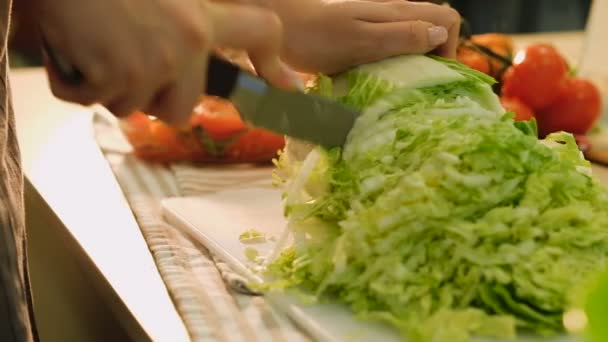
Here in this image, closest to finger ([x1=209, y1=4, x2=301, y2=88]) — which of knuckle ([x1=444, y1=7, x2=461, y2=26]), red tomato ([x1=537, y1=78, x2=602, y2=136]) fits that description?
knuckle ([x1=444, y1=7, x2=461, y2=26])

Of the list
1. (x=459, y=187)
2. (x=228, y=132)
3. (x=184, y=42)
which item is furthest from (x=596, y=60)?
(x=184, y=42)

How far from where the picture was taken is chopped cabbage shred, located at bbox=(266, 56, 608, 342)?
777 millimetres

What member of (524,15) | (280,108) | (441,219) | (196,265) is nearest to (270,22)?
(280,108)

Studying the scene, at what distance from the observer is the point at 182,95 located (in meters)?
0.68

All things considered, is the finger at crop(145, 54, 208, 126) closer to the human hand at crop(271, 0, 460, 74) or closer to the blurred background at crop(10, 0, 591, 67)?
the human hand at crop(271, 0, 460, 74)

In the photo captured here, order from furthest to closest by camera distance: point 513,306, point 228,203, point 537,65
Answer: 1. point 537,65
2. point 228,203
3. point 513,306

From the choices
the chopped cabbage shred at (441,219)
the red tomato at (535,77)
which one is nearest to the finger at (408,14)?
the chopped cabbage shred at (441,219)

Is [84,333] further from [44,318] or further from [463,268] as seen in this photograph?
[463,268]

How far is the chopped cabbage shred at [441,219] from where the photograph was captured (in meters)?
0.78

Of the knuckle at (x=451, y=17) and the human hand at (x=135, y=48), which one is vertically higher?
the human hand at (x=135, y=48)

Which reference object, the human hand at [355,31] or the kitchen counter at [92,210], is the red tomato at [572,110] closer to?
the kitchen counter at [92,210]

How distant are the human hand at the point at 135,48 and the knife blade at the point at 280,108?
8cm

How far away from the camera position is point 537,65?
1688 mm

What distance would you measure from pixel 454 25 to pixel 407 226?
37 cm
